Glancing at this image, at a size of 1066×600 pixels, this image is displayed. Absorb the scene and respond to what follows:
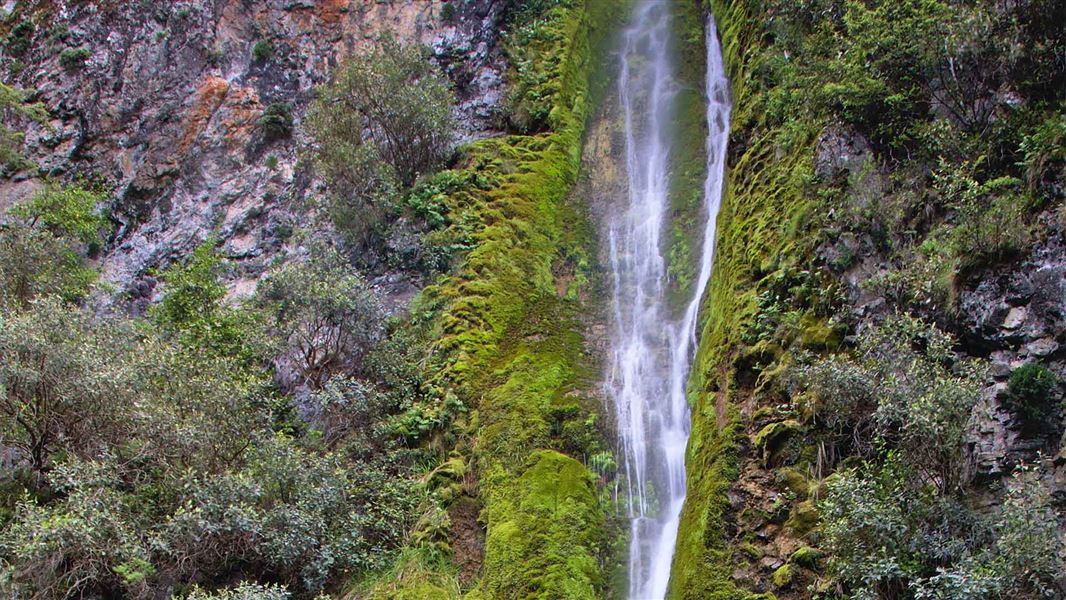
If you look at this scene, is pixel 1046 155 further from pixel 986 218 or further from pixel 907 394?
pixel 907 394

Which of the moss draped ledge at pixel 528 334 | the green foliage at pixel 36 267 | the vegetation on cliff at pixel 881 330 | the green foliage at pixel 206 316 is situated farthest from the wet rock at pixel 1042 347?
the green foliage at pixel 36 267

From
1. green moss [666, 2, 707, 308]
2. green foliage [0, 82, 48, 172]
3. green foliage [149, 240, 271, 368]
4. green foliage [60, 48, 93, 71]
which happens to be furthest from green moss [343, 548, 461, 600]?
green foliage [60, 48, 93, 71]

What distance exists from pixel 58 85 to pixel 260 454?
18.7 meters

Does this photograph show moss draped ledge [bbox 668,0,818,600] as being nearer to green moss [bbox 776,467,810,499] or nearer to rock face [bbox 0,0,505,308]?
green moss [bbox 776,467,810,499]

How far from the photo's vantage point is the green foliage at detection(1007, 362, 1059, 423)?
29.5ft

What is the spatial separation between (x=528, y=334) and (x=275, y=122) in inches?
499

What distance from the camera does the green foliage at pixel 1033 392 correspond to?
8992 mm

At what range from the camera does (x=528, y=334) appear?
17.1 meters

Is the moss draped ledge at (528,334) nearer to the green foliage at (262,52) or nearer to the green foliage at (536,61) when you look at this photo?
the green foliage at (536,61)

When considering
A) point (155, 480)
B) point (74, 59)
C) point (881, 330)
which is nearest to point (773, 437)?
point (881, 330)

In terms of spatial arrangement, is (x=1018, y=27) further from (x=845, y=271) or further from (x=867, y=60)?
(x=845, y=271)

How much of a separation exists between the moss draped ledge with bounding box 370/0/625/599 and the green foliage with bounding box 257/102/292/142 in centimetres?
672

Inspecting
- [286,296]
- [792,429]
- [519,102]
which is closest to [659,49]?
[519,102]

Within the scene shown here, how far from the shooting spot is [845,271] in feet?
40.6
